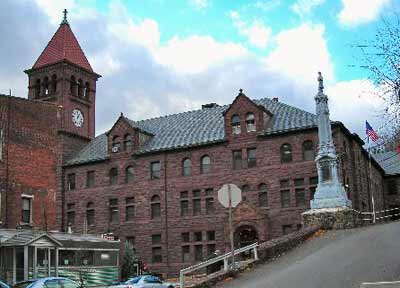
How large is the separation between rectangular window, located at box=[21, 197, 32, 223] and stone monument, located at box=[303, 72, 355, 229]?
20.9m

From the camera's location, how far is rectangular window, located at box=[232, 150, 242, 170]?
4869 cm

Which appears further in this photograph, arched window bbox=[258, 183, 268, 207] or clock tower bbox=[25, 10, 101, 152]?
clock tower bbox=[25, 10, 101, 152]

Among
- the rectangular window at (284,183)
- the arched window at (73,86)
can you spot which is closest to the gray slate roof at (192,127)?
the rectangular window at (284,183)

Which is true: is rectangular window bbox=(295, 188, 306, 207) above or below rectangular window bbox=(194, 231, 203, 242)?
above

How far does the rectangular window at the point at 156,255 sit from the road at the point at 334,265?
1038 inches

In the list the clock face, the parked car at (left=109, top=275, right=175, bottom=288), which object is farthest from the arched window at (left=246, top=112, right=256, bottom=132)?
the parked car at (left=109, top=275, right=175, bottom=288)

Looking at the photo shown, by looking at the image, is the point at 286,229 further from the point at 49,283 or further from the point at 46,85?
the point at 46,85

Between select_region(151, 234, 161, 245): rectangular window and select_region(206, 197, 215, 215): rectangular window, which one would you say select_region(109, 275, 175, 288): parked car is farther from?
select_region(151, 234, 161, 245): rectangular window

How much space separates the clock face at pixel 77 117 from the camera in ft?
204

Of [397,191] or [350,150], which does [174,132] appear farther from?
[397,191]

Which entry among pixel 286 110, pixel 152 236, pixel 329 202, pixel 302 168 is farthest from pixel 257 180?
pixel 329 202

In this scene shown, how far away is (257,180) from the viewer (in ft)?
155

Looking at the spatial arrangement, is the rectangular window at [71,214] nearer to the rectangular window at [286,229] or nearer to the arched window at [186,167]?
the arched window at [186,167]

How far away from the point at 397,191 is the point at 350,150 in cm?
2230
